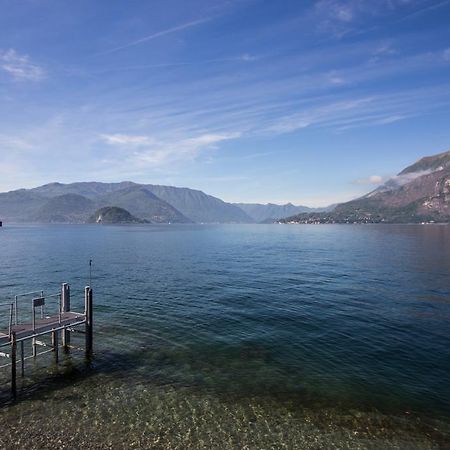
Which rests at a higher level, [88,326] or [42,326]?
[42,326]

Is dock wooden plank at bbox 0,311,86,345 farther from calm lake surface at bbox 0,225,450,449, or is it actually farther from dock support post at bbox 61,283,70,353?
calm lake surface at bbox 0,225,450,449

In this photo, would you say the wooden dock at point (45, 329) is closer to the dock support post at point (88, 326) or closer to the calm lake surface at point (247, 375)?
the dock support post at point (88, 326)

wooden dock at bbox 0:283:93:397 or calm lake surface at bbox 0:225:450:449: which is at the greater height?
wooden dock at bbox 0:283:93:397

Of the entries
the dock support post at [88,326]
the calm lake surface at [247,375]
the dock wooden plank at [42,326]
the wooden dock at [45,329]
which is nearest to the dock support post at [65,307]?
the wooden dock at [45,329]

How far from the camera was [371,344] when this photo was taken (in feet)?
108

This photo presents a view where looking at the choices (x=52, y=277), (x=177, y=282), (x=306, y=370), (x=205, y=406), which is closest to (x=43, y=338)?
(x=205, y=406)

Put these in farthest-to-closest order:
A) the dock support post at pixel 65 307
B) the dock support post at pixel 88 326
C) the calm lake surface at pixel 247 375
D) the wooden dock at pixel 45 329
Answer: the dock support post at pixel 65 307, the dock support post at pixel 88 326, the wooden dock at pixel 45 329, the calm lake surface at pixel 247 375


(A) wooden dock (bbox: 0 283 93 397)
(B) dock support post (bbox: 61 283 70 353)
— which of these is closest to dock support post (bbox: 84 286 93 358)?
(A) wooden dock (bbox: 0 283 93 397)

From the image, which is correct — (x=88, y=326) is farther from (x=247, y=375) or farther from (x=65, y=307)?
(x=247, y=375)

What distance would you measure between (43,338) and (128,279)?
32453 millimetres

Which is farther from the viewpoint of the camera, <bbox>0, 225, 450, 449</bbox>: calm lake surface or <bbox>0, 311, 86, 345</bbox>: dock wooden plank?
<bbox>0, 311, 86, 345</bbox>: dock wooden plank

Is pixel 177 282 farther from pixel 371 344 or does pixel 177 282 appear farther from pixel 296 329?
pixel 371 344

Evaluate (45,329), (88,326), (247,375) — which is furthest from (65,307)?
(247,375)

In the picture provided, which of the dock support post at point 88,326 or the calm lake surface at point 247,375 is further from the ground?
the dock support post at point 88,326
